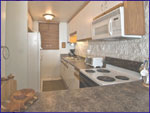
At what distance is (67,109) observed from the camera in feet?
1.97

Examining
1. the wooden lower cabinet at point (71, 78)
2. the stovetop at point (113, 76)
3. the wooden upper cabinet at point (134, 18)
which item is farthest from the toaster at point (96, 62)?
the wooden upper cabinet at point (134, 18)

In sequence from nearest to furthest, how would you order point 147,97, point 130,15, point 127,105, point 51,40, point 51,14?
point 127,105, point 147,97, point 130,15, point 51,14, point 51,40

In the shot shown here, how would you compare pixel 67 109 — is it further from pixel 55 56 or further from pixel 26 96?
pixel 55 56

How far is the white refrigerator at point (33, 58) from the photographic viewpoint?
2312 millimetres

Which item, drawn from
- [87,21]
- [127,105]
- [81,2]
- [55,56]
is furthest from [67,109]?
[55,56]

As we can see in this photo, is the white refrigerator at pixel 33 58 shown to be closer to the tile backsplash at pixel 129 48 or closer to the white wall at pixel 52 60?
the tile backsplash at pixel 129 48

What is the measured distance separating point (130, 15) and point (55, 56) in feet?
11.7

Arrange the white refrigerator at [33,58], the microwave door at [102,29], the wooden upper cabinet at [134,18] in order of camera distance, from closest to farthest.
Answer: the wooden upper cabinet at [134,18]
the microwave door at [102,29]
the white refrigerator at [33,58]

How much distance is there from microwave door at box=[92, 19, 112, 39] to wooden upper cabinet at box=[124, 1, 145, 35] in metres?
0.23

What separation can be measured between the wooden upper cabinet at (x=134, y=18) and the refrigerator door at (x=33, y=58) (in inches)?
70.9

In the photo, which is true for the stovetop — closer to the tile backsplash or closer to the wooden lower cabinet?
the tile backsplash

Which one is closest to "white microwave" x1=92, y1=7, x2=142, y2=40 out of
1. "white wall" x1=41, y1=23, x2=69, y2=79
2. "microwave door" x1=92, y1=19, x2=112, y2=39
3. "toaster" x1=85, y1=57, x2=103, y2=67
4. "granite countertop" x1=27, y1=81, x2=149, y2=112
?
"microwave door" x1=92, y1=19, x2=112, y2=39

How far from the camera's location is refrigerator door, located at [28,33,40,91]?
7.59ft

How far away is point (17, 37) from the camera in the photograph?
2.15 metres
